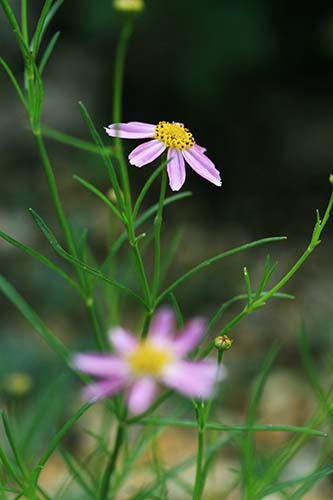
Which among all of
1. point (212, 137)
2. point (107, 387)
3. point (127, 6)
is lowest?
point (107, 387)

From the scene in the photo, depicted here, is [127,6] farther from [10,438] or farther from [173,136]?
[10,438]

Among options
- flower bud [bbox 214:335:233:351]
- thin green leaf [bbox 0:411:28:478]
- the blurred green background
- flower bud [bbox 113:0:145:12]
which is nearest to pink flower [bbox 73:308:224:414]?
flower bud [bbox 214:335:233:351]

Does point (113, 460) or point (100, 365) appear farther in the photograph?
point (113, 460)

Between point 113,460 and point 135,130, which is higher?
point 135,130

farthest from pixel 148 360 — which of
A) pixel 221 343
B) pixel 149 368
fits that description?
pixel 221 343

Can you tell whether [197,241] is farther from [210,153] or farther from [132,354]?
[132,354]

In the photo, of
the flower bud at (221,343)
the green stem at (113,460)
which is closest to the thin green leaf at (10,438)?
the green stem at (113,460)

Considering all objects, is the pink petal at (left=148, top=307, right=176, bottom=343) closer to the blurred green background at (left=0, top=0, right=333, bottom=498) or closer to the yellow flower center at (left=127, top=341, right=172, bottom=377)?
the yellow flower center at (left=127, top=341, right=172, bottom=377)

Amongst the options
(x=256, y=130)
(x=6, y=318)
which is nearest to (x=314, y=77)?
(x=256, y=130)
